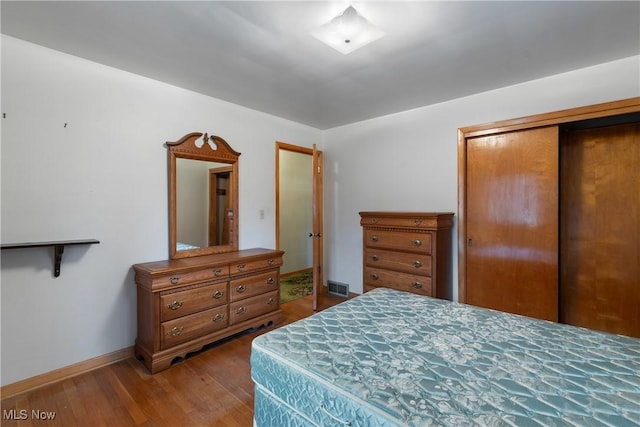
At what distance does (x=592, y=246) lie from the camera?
2.59 metres

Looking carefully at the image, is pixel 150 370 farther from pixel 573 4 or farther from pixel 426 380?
pixel 573 4

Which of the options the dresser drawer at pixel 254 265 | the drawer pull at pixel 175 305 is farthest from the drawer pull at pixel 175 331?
the dresser drawer at pixel 254 265

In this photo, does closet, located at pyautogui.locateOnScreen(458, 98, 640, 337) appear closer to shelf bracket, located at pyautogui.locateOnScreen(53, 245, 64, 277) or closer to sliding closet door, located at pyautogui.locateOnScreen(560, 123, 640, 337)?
sliding closet door, located at pyautogui.locateOnScreen(560, 123, 640, 337)

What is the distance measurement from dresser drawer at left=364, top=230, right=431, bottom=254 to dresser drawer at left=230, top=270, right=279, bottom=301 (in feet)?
3.70

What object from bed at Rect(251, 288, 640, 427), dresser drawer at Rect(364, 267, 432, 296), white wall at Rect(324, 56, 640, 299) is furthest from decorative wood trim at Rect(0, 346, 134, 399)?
white wall at Rect(324, 56, 640, 299)

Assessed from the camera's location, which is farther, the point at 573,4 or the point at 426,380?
the point at 573,4

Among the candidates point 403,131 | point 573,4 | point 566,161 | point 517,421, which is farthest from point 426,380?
point 403,131

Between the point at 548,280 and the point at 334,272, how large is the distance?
2.50m

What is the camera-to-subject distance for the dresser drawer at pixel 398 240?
2.83m

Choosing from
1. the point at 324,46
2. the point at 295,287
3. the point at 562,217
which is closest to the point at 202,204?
the point at 324,46

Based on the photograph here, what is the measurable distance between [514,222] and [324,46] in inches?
91.6

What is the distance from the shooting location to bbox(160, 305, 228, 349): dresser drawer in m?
2.28

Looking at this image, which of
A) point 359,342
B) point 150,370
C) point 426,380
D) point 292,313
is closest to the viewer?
point 426,380

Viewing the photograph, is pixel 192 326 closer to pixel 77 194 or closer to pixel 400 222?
pixel 77 194
